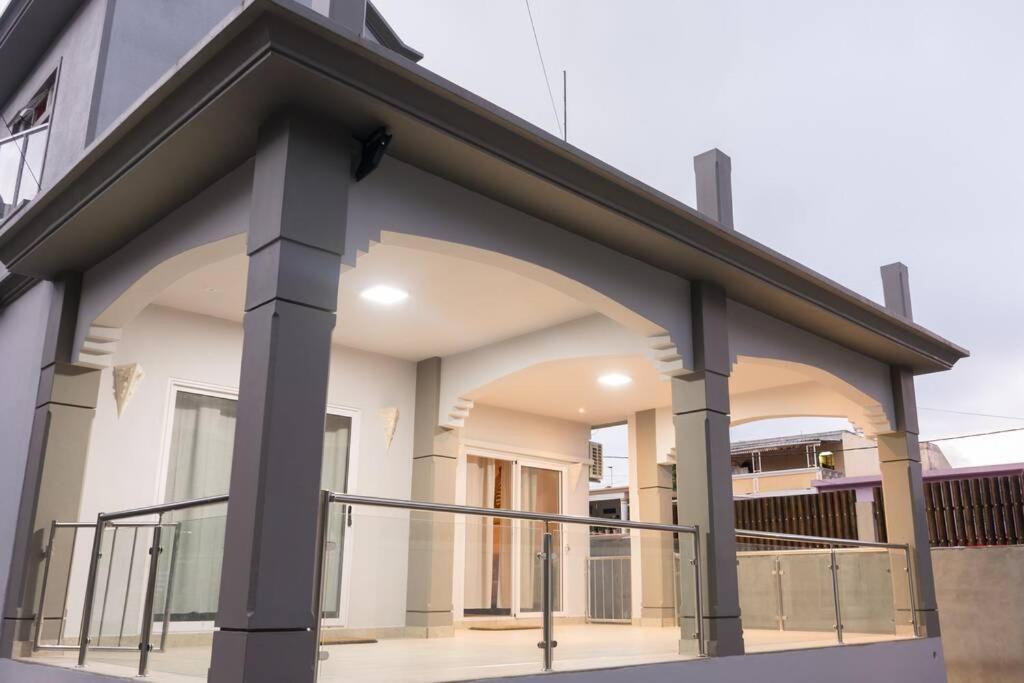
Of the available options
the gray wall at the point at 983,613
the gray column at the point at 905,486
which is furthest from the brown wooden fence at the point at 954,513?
the gray column at the point at 905,486

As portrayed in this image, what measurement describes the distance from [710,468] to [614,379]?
3.07 meters

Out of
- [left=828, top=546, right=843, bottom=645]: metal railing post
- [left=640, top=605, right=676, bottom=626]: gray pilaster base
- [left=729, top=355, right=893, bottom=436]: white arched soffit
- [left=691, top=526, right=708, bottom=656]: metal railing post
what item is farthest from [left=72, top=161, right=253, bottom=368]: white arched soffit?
[left=828, top=546, right=843, bottom=645]: metal railing post

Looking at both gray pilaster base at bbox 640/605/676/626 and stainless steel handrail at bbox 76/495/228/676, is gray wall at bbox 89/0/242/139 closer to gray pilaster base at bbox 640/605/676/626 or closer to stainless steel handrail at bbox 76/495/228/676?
stainless steel handrail at bbox 76/495/228/676

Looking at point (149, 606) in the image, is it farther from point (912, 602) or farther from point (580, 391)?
point (912, 602)

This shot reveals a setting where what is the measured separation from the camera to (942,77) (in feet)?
142

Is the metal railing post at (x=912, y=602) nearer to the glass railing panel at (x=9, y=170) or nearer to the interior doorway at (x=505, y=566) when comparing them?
the interior doorway at (x=505, y=566)

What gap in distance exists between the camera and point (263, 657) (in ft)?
11.6

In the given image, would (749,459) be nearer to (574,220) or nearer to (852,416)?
(852,416)

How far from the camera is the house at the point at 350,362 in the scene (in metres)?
3.93

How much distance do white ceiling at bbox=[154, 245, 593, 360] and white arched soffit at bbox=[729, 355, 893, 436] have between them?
2.23 metres

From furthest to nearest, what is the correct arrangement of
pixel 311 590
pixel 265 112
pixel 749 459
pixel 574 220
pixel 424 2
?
pixel 424 2, pixel 749 459, pixel 574 220, pixel 265 112, pixel 311 590

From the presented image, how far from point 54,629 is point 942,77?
47.3m

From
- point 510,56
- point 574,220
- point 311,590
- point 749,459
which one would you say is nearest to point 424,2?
point 510,56

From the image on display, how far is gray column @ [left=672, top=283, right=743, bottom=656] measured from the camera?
5.89 metres
